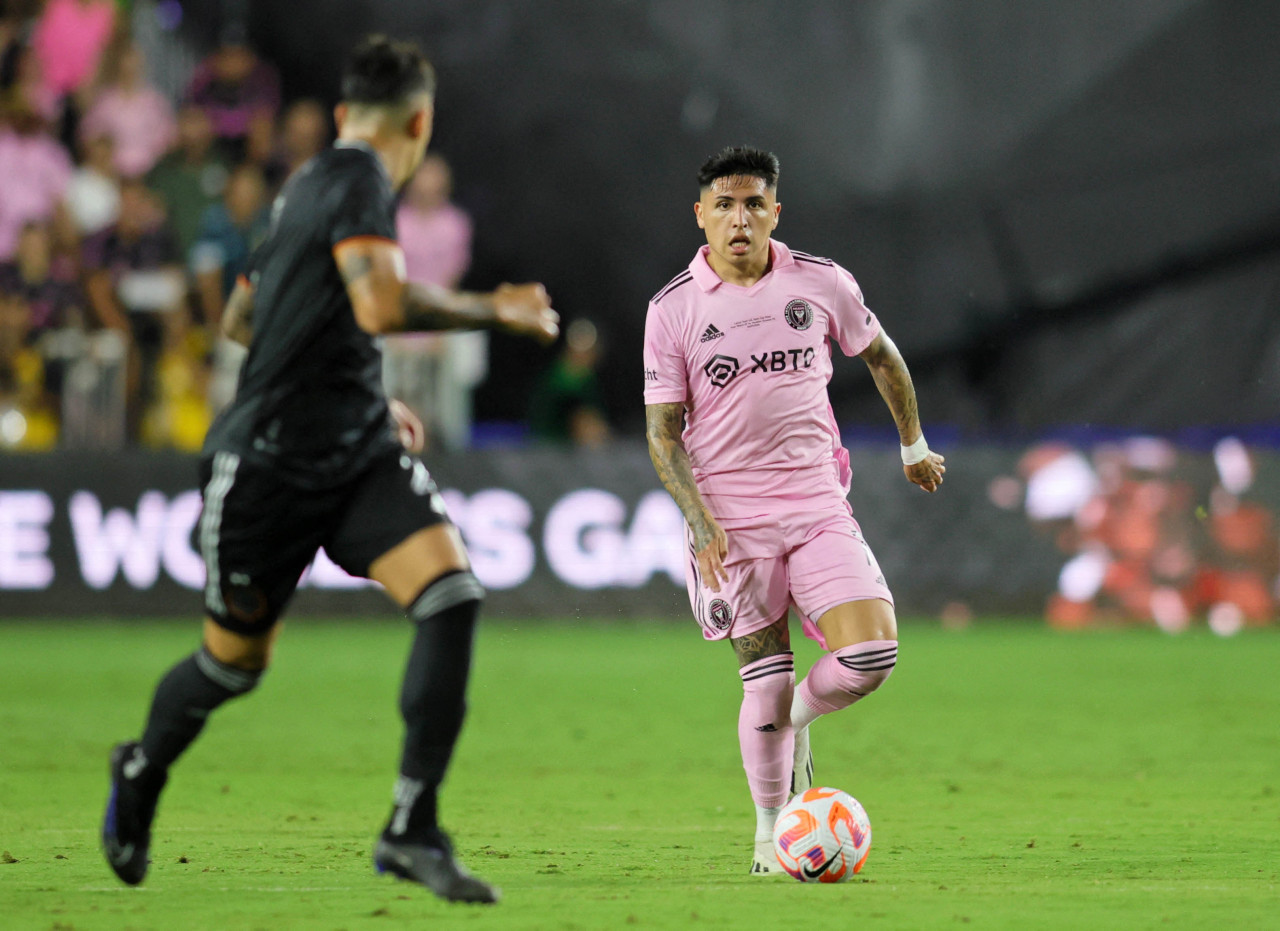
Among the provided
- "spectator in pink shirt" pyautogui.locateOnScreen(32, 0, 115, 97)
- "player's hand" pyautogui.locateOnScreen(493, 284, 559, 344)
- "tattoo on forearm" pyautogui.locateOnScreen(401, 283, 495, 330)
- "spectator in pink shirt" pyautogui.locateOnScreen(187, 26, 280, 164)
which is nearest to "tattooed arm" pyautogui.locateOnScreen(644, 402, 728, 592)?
"player's hand" pyautogui.locateOnScreen(493, 284, 559, 344)

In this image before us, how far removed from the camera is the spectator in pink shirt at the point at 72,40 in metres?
17.0

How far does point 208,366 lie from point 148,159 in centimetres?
237

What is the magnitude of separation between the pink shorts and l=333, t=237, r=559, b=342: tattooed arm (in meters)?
1.48

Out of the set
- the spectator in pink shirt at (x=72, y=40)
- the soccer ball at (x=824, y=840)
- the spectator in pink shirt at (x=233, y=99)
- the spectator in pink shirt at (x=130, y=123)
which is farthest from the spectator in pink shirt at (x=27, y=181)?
the soccer ball at (x=824, y=840)

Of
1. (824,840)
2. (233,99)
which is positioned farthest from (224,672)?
(233,99)

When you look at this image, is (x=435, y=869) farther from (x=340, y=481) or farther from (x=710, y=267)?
(x=710, y=267)

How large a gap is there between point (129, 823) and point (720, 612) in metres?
2.15

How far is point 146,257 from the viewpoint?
51.8ft

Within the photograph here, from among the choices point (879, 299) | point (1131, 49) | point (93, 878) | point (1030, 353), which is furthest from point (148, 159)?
point (93, 878)

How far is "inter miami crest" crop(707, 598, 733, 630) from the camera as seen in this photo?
611 cm

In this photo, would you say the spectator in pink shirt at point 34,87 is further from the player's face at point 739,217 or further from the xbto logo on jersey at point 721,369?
the xbto logo on jersey at point 721,369

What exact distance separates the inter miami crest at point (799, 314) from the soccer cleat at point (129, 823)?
2.66 meters

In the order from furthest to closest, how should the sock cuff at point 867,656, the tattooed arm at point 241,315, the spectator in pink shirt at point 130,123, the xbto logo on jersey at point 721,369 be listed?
the spectator in pink shirt at point 130,123
the xbto logo on jersey at point 721,369
the sock cuff at point 867,656
the tattooed arm at point 241,315

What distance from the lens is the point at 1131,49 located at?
17.8 metres
